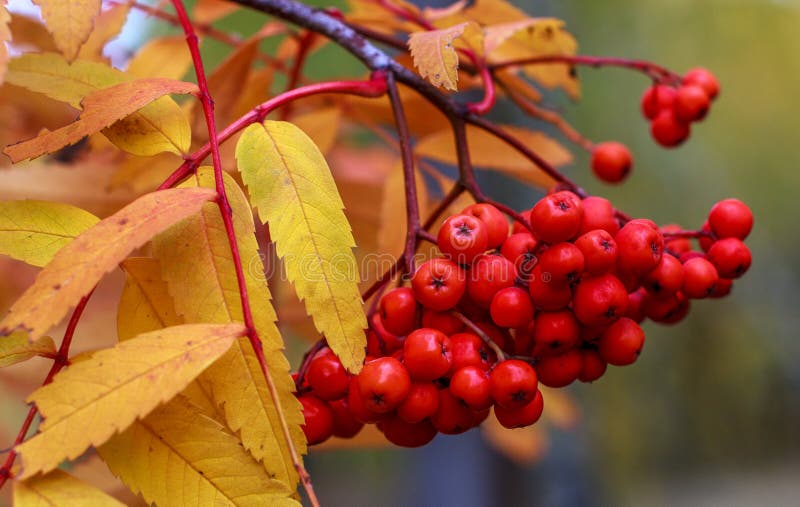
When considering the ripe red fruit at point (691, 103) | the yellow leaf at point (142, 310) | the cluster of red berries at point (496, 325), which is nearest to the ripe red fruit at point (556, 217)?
the cluster of red berries at point (496, 325)

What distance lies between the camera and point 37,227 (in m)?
0.62

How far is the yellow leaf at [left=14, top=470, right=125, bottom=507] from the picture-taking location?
51 centimetres

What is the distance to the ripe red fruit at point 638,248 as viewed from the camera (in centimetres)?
67

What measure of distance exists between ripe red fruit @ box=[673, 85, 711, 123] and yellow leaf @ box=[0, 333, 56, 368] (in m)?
0.83

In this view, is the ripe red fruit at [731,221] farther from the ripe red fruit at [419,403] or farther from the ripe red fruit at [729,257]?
the ripe red fruit at [419,403]

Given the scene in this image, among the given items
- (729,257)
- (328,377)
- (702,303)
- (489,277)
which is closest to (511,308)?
(489,277)

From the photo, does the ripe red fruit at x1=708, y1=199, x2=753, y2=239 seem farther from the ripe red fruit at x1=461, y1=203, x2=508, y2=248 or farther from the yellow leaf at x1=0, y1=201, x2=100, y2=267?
the yellow leaf at x1=0, y1=201, x2=100, y2=267

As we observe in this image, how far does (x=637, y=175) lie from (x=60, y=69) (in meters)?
3.46

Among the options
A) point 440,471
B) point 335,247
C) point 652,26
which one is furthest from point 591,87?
point 335,247

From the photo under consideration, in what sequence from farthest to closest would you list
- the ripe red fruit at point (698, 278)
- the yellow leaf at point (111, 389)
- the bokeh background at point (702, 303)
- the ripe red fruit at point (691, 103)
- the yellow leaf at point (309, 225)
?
the bokeh background at point (702, 303) < the ripe red fruit at point (691, 103) < the ripe red fruit at point (698, 278) < the yellow leaf at point (309, 225) < the yellow leaf at point (111, 389)

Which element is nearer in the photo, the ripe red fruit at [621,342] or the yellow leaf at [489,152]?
the ripe red fruit at [621,342]

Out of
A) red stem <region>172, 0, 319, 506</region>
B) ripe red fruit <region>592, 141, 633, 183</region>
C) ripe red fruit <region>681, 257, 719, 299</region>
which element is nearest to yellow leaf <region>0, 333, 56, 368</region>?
red stem <region>172, 0, 319, 506</region>

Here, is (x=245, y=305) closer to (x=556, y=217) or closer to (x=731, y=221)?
(x=556, y=217)

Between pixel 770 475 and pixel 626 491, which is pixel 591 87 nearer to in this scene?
pixel 626 491
